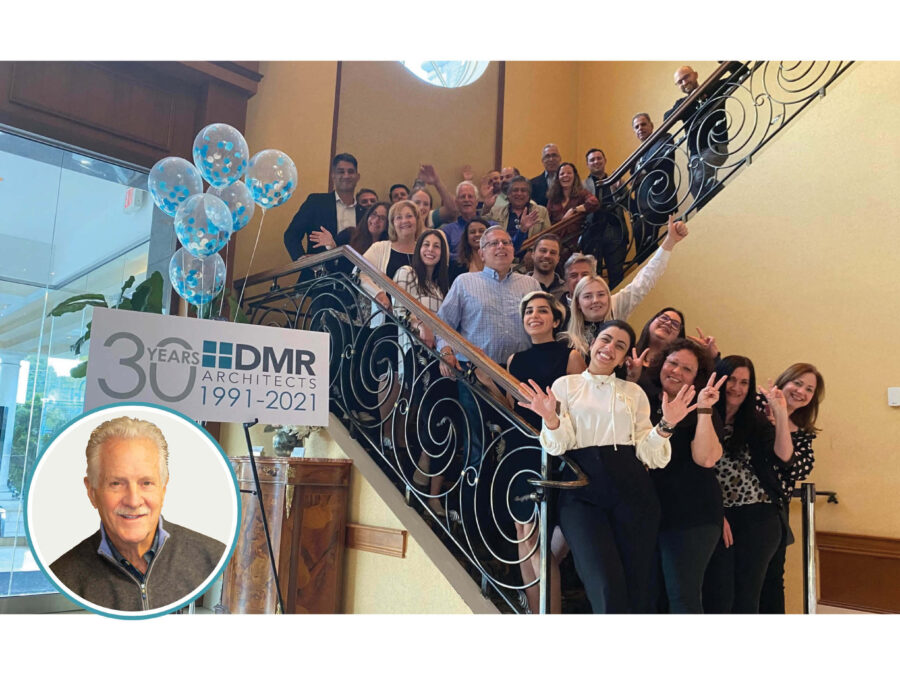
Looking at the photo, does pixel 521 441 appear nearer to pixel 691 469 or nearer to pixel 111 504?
pixel 691 469

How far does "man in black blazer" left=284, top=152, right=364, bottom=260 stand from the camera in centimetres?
538

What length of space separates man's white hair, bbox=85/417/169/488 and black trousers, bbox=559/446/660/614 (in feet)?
5.02

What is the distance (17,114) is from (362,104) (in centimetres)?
267

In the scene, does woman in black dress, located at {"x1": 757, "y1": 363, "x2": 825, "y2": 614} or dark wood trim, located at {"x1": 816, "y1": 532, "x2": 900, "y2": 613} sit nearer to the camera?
woman in black dress, located at {"x1": 757, "y1": 363, "x2": 825, "y2": 614}

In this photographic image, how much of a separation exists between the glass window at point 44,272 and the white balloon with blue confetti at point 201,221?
1.96 meters

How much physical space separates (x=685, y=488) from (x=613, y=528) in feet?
1.32

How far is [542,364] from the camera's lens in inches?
131

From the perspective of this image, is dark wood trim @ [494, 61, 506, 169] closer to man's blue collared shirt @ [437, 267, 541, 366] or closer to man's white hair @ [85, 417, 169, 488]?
man's blue collared shirt @ [437, 267, 541, 366]

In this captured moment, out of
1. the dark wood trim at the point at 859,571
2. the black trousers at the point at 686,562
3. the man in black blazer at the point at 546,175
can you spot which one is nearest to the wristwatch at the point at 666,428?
the black trousers at the point at 686,562

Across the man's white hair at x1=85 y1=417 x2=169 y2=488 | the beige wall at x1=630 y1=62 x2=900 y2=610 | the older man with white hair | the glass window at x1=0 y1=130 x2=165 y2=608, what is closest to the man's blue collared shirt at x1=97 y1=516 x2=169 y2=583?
the older man with white hair

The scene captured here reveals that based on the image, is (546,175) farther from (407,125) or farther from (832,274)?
(832,274)

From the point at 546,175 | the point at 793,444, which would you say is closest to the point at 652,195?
the point at 546,175

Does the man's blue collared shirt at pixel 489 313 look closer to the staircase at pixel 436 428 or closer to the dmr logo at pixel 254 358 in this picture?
the staircase at pixel 436 428
